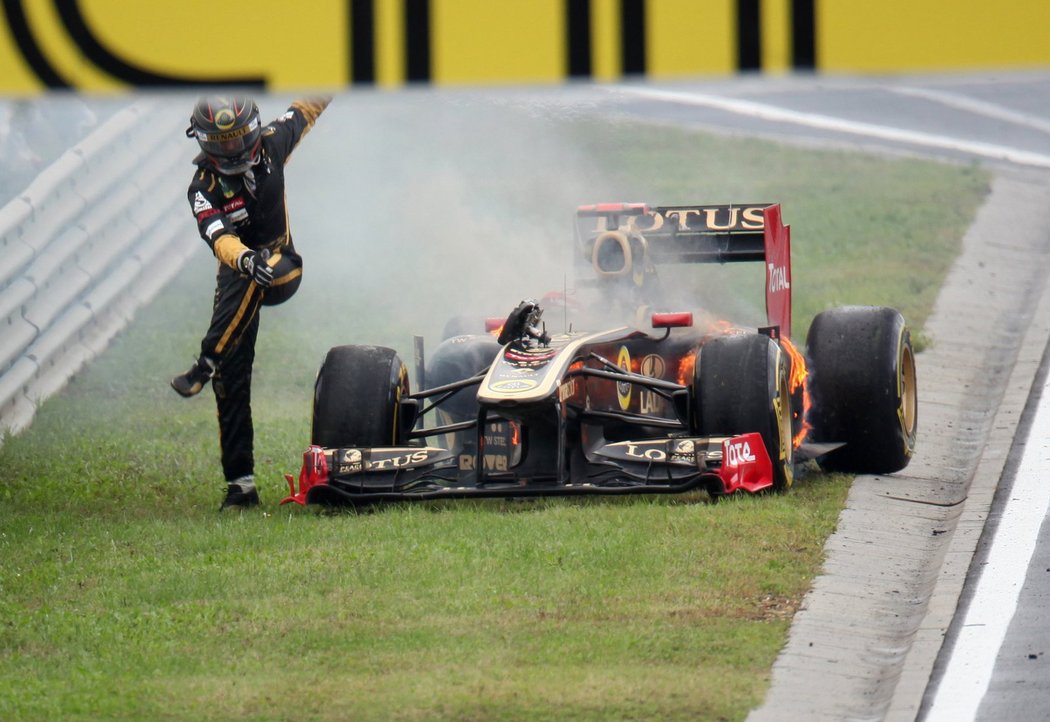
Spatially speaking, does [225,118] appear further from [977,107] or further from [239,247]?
[977,107]

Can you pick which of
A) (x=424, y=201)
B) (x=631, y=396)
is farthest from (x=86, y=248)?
(x=631, y=396)

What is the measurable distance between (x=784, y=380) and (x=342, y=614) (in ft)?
10.6

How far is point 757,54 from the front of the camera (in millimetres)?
5781

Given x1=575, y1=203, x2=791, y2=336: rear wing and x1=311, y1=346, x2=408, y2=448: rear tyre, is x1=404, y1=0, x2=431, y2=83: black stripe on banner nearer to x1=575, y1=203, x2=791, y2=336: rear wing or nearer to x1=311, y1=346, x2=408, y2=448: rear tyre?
x1=311, y1=346, x2=408, y2=448: rear tyre

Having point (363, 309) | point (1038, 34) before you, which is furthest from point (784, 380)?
point (363, 309)

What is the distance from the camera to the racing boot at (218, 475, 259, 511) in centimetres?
1149

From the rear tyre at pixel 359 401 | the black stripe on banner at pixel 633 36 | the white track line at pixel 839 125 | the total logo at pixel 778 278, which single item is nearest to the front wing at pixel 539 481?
the rear tyre at pixel 359 401

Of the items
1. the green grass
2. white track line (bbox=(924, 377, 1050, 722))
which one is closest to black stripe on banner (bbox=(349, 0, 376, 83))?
the green grass

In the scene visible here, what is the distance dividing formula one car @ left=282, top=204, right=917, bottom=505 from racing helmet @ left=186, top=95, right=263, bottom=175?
119 cm

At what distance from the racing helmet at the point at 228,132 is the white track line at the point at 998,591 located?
4.43 meters

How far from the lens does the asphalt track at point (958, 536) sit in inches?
319

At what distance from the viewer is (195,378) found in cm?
1144

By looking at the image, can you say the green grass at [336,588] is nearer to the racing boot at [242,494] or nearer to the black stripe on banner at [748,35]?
the racing boot at [242,494]

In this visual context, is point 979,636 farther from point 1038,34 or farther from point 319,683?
point 1038,34
